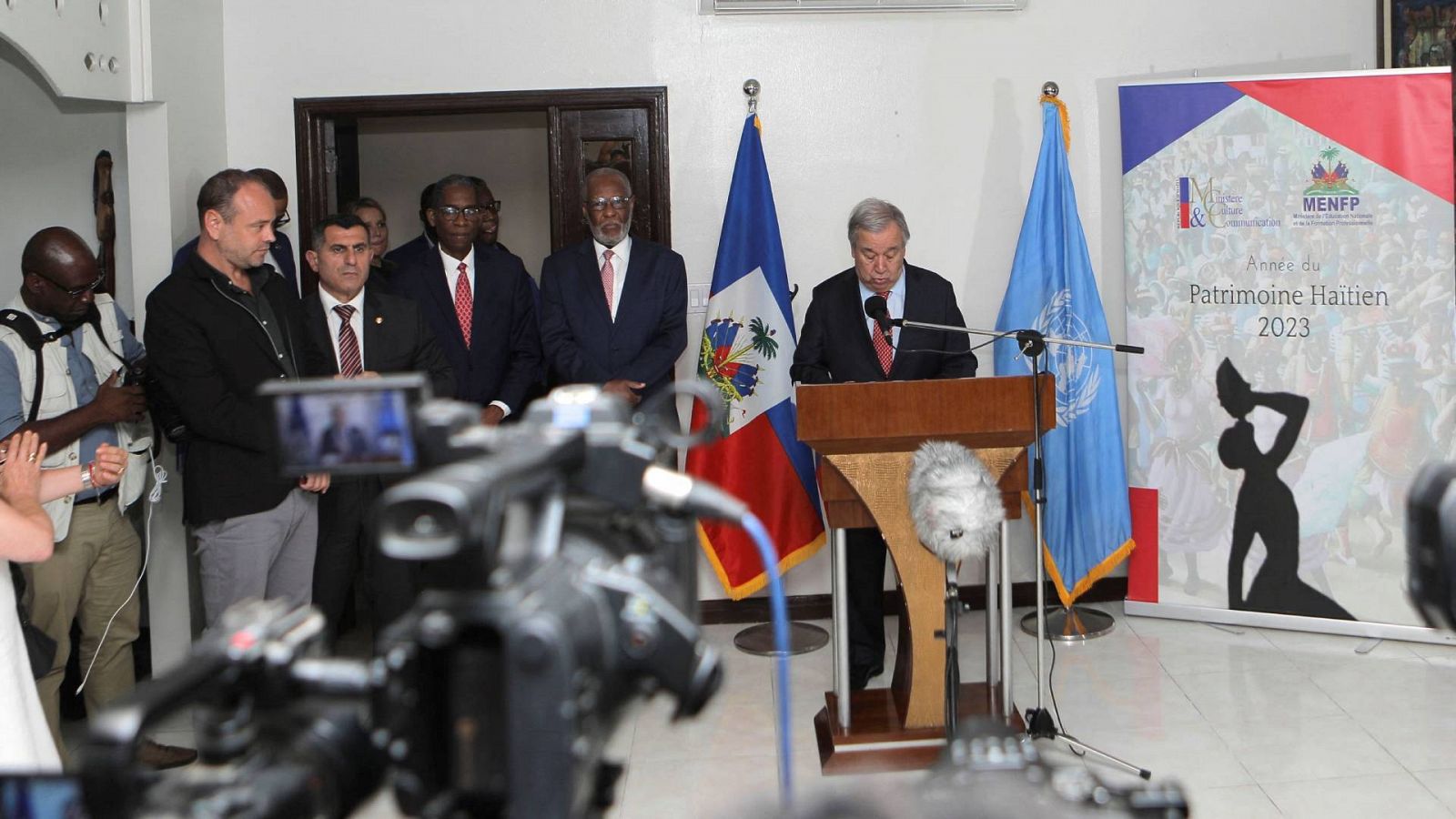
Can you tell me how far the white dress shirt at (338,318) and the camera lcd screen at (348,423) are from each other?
3319mm

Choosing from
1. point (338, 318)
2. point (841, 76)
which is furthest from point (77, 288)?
point (841, 76)

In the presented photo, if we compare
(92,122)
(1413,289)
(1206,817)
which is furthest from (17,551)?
(1413,289)

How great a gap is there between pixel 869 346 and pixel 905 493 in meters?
0.88

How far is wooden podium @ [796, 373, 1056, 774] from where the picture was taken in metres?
4.07

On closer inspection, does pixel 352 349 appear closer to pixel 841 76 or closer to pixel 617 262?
pixel 617 262

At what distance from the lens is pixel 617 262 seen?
5.33 meters

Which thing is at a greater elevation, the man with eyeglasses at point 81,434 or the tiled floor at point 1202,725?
the man with eyeglasses at point 81,434

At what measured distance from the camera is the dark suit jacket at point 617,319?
5238 mm

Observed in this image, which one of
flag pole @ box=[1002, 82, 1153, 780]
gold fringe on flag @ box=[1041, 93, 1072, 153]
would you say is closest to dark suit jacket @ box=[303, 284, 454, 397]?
flag pole @ box=[1002, 82, 1153, 780]

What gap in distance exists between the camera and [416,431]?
4.08ft

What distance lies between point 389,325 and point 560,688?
3651 mm

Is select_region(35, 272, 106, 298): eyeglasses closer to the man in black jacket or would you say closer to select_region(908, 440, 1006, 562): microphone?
the man in black jacket

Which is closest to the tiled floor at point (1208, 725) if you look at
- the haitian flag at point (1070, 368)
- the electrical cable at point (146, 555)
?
the haitian flag at point (1070, 368)

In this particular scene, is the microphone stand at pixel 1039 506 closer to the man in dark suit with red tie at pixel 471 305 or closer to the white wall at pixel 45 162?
the man in dark suit with red tie at pixel 471 305
